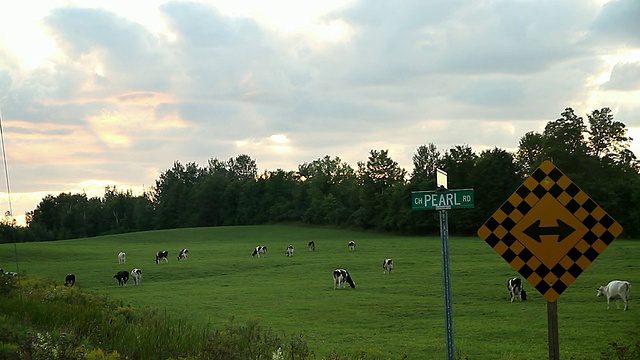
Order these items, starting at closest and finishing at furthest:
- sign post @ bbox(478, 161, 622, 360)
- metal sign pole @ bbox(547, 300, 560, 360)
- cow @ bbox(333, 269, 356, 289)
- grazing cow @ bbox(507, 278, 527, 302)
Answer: metal sign pole @ bbox(547, 300, 560, 360)
sign post @ bbox(478, 161, 622, 360)
grazing cow @ bbox(507, 278, 527, 302)
cow @ bbox(333, 269, 356, 289)

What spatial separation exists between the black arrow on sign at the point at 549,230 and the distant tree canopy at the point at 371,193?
1760 inches

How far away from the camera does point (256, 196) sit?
139 metres

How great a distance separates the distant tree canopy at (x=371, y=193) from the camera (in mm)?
86062

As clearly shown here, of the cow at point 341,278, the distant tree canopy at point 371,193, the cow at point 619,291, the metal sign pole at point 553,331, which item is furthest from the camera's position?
the distant tree canopy at point 371,193

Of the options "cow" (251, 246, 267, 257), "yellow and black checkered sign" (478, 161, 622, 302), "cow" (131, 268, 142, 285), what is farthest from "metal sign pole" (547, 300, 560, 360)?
"cow" (251, 246, 267, 257)

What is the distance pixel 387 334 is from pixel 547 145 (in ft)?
241

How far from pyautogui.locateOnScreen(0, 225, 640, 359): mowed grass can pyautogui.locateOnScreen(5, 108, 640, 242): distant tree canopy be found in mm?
9506

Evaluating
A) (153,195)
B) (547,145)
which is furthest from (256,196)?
(547,145)

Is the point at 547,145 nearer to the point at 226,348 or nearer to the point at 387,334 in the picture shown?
the point at 387,334

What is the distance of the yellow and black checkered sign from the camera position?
7457 millimetres

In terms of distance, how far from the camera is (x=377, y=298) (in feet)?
102

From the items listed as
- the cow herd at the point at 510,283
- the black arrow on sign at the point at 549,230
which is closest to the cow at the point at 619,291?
the cow herd at the point at 510,283

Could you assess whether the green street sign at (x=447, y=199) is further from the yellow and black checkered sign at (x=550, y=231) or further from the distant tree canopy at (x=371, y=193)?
the distant tree canopy at (x=371, y=193)

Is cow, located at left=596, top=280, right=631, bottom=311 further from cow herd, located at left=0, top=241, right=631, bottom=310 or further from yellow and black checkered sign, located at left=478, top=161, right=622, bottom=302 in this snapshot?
yellow and black checkered sign, located at left=478, top=161, right=622, bottom=302
